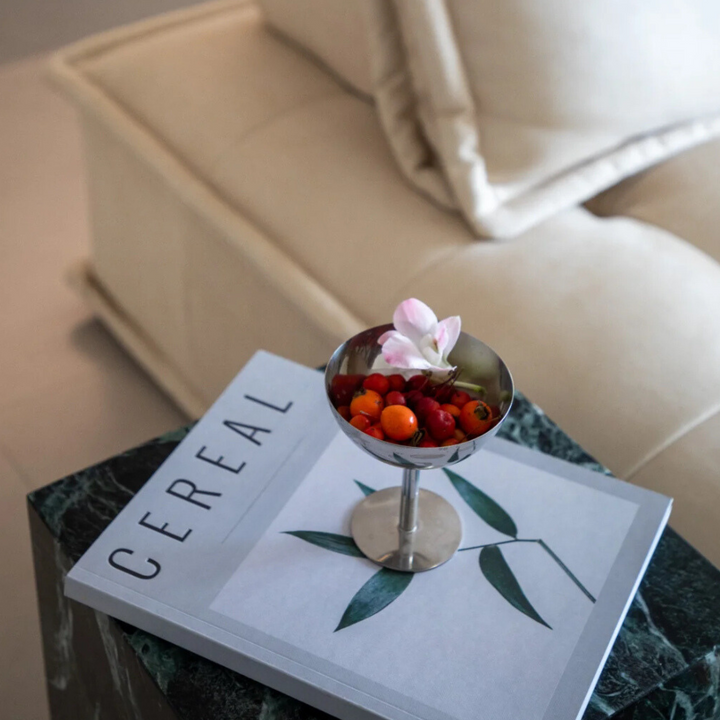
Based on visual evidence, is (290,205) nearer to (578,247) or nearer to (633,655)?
(578,247)

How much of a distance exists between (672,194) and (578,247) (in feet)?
0.62

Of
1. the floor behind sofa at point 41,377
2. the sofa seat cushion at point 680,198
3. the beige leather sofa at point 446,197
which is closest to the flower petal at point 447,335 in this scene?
the beige leather sofa at point 446,197

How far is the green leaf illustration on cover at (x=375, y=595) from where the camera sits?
0.57 m

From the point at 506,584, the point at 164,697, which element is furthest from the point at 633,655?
the point at 164,697

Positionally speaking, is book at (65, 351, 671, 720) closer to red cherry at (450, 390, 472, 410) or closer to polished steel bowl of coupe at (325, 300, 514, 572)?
polished steel bowl of coupe at (325, 300, 514, 572)

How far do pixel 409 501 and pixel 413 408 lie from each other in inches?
3.4

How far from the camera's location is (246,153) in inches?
42.6

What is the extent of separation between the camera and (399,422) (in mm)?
519

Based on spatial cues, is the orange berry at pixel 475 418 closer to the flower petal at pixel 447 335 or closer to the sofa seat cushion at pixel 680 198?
the flower petal at pixel 447 335

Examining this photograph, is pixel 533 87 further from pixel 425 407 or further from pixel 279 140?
pixel 425 407

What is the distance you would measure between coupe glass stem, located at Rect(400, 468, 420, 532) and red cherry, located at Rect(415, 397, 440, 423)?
50 mm

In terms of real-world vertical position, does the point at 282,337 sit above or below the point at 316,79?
below

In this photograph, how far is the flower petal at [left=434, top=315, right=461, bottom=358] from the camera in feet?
1.79

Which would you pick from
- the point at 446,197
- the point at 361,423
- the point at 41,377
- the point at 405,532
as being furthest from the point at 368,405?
the point at 41,377
